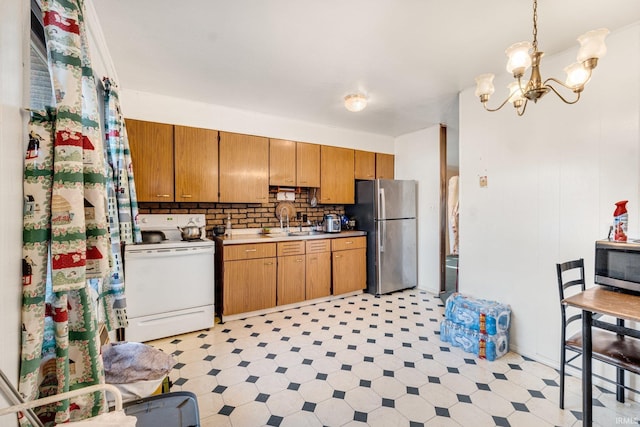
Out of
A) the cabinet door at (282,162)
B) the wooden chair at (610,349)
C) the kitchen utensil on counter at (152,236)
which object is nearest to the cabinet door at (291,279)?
the cabinet door at (282,162)

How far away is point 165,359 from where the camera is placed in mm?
1507

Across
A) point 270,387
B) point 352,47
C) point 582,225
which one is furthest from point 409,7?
point 270,387

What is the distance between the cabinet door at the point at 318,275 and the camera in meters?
3.84

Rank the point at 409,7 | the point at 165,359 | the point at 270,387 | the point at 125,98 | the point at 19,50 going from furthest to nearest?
the point at 125,98 → the point at 270,387 → the point at 409,7 → the point at 165,359 → the point at 19,50

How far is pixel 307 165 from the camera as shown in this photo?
415cm

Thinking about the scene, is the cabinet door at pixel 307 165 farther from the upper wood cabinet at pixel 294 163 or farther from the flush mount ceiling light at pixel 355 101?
the flush mount ceiling light at pixel 355 101

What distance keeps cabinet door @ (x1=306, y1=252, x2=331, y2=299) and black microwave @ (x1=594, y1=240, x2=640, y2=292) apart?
2.76 m

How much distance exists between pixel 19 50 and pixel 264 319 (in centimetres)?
309

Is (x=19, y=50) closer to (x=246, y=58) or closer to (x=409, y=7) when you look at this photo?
(x=246, y=58)

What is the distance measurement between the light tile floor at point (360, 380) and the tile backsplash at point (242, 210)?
1.35 m

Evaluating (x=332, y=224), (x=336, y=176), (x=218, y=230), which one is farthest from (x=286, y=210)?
(x=218, y=230)

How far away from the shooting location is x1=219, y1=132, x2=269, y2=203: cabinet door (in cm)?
354

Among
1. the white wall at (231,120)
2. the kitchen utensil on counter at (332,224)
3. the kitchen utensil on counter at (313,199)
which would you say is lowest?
the kitchen utensil on counter at (332,224)

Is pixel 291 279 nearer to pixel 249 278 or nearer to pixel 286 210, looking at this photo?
pixel 249 278
